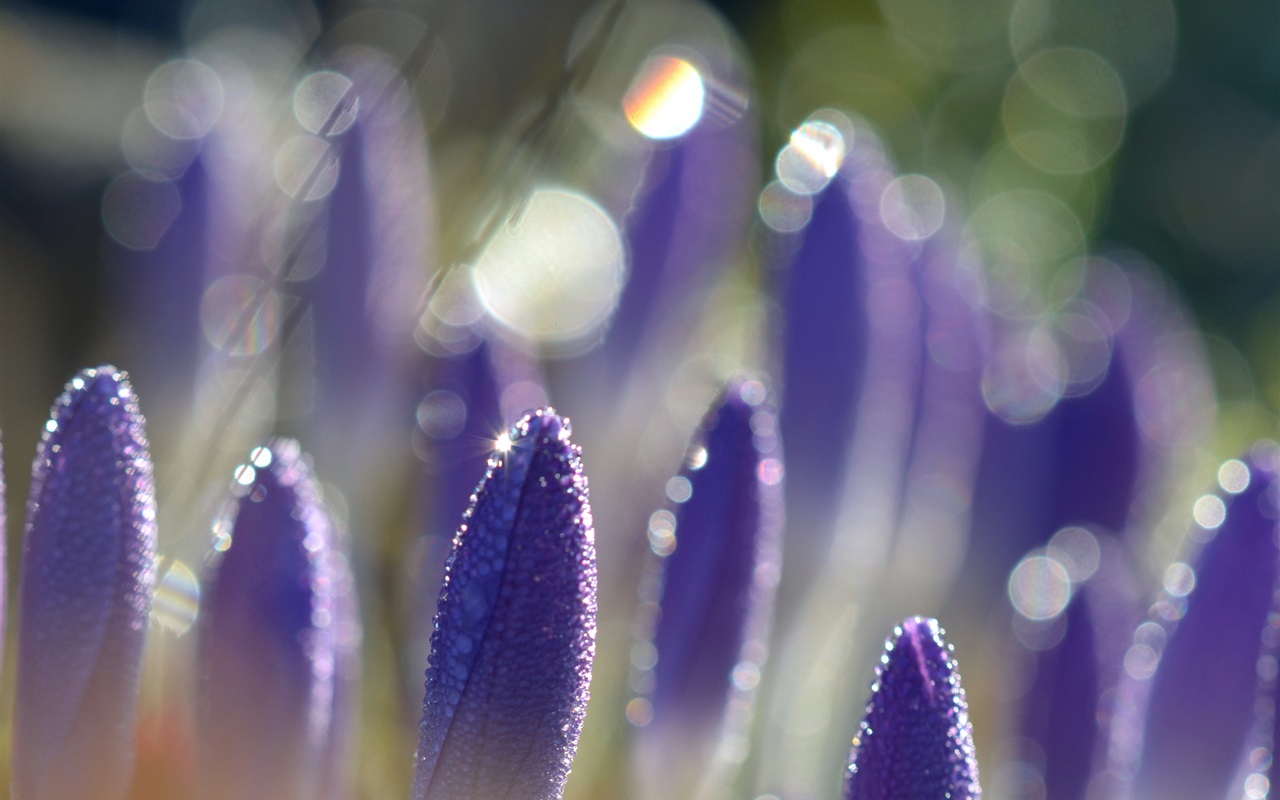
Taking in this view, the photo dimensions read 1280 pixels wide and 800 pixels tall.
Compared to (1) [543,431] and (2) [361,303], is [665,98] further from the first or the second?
(1) [543,431]

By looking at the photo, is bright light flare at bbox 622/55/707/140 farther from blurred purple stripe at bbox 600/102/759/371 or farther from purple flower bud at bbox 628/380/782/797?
purple flower bud at bbox 628/380/782/797

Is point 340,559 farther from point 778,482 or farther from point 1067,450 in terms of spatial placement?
point 1067,450

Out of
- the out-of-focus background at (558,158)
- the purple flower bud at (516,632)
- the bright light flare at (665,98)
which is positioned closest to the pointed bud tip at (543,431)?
the purple flower bud at (516,632)

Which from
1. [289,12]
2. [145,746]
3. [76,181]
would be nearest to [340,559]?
[145,746]

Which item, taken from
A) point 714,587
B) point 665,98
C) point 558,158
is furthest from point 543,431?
point 558,158

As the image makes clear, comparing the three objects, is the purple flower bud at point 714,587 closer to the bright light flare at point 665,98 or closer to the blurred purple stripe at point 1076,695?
the blurred purple stripe at point 1076,695

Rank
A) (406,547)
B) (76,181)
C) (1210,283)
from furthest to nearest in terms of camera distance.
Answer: (1210,283), (76,181), (406,547)

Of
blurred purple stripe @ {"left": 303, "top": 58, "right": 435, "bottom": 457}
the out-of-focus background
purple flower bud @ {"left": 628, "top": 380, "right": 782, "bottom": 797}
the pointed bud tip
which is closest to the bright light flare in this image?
the out-of-focus background
